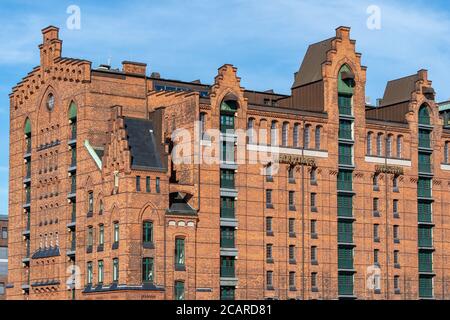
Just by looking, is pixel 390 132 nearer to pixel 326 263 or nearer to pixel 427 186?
pixel 427 186

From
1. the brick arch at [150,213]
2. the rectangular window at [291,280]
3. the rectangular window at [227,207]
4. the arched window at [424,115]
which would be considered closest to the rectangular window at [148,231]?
the brick arch at [150,213]

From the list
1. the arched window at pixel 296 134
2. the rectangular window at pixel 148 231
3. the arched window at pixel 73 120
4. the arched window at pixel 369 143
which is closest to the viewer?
the rectangular window at pixel 148 231

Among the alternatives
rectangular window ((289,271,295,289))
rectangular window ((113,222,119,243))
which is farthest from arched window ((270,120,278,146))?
rectangular window ((113,222,119,243))

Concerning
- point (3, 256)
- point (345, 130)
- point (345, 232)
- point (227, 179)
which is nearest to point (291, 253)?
point (345, 232)

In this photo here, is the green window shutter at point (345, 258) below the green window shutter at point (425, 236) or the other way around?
below

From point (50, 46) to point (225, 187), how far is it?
23.2m

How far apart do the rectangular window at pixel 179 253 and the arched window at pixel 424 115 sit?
29760mm

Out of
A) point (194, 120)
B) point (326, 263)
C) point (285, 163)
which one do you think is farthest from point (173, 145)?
point (326, 263)

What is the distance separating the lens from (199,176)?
8838 centimetres

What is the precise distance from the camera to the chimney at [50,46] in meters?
99.1

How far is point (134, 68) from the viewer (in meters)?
98.1

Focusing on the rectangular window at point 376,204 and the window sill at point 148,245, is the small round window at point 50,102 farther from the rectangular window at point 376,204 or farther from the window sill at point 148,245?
the rectangular window at point 376,204

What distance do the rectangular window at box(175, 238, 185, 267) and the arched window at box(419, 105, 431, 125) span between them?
29.8m

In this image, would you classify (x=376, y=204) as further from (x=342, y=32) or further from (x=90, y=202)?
(x=90, y=202)
